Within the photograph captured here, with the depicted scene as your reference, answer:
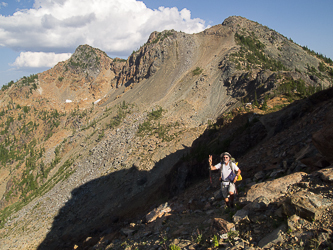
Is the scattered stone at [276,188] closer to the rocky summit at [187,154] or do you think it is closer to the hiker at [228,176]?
the rocky summit at [187,154]

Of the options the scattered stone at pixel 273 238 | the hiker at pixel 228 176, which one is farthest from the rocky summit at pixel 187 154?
the hiker at pixel 228 176

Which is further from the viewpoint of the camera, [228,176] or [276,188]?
[228,176]

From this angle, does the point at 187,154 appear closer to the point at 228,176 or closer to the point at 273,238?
the point at 228,176

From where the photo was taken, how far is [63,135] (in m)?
58.2

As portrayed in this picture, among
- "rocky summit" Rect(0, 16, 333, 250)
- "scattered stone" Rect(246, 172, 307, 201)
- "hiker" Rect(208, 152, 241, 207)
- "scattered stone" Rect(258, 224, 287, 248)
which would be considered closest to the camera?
"scattered stone" Rect(258, 224, 287, 248)

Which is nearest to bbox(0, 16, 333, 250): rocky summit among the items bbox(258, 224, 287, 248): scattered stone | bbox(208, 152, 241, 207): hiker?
bbox(258, 224, 287, 248): scattered stone

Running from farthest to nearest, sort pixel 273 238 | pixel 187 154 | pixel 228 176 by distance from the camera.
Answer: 1. pixel 187 154
2. pixel 228 176
3. pixel 273 238

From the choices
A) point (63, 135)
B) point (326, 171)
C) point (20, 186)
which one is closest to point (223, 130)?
point (326, 171)

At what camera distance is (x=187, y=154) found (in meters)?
19.3

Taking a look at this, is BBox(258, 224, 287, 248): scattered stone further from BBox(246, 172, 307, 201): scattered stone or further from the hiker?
the hiker

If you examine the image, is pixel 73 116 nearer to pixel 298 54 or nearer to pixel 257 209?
pixel 298 54

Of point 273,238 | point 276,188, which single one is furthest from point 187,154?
point 273,238

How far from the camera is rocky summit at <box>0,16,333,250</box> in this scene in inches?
190

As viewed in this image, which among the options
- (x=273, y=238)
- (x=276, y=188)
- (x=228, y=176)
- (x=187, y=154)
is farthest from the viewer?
(x=187, y=154)
